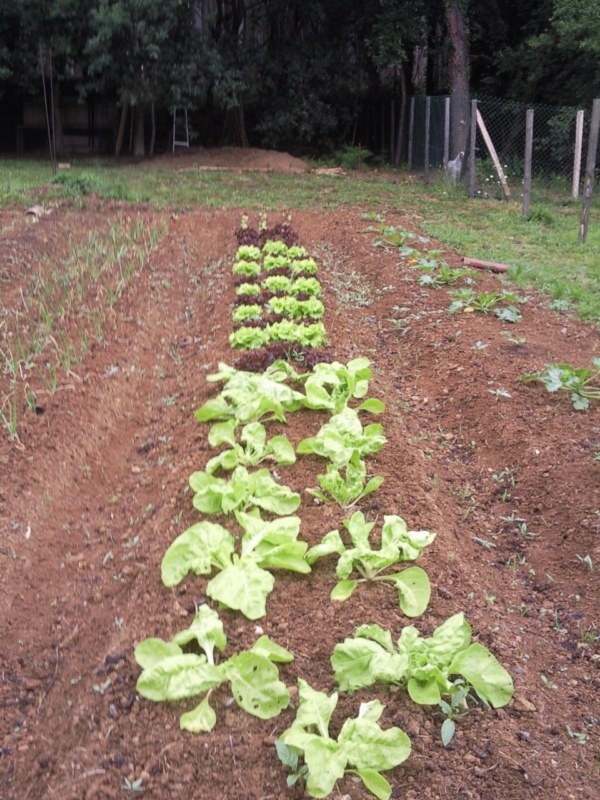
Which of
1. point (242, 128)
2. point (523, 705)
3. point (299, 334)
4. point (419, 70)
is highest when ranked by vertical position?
point (419, 70)

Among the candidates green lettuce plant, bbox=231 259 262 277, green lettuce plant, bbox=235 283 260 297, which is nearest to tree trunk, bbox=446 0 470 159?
green lettuce plant, bbox=231 259 262 277

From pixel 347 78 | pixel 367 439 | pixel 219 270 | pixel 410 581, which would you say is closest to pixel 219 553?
pixel 410 581

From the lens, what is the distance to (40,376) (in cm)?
548

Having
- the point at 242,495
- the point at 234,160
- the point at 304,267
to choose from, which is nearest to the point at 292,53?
the point at 234,160

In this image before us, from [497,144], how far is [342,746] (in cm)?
1867

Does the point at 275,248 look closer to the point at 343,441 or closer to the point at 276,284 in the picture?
the point at 276,284

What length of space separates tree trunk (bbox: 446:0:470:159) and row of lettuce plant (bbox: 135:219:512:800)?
1334cm

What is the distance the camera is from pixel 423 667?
265 cm

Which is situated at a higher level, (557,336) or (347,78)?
(347,78)

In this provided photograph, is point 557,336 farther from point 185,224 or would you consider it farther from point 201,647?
point 185,224

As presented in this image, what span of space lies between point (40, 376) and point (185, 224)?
211 inches

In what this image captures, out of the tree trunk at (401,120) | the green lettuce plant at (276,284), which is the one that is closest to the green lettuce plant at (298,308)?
the green lettuce plant at (276,284)

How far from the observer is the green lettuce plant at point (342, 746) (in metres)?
2.29

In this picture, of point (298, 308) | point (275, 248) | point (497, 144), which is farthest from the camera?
point (497, 144)
